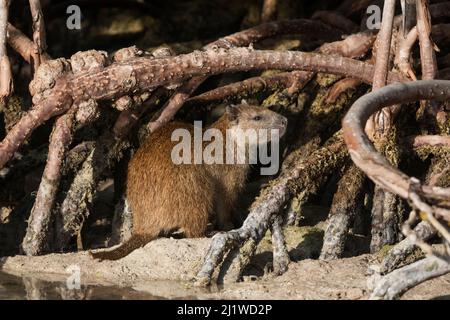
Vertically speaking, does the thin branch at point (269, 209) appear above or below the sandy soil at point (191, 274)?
above

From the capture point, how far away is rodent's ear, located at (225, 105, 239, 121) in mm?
7656

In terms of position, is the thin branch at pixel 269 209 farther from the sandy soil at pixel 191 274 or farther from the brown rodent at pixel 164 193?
the brown rodent at pixel 164 193

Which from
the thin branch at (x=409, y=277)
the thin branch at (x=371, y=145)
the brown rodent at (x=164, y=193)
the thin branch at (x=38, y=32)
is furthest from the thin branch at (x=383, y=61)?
the thin branch at (x=38, y=32)

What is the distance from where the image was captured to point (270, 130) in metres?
7.72

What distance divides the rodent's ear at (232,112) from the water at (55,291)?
89.1 inches

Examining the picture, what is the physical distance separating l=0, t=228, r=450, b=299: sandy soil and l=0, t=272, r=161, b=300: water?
8cm

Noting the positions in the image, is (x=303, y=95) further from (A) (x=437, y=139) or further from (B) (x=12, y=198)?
(B) (x=12, y=198)

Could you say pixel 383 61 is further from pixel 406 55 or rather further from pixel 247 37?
pixel 247 37

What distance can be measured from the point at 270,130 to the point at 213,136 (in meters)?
0.47

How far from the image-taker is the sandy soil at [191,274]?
558 cm

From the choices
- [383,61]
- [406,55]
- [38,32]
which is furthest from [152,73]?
[406,55]

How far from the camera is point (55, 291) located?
5.76 metres

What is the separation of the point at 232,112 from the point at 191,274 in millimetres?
1972
